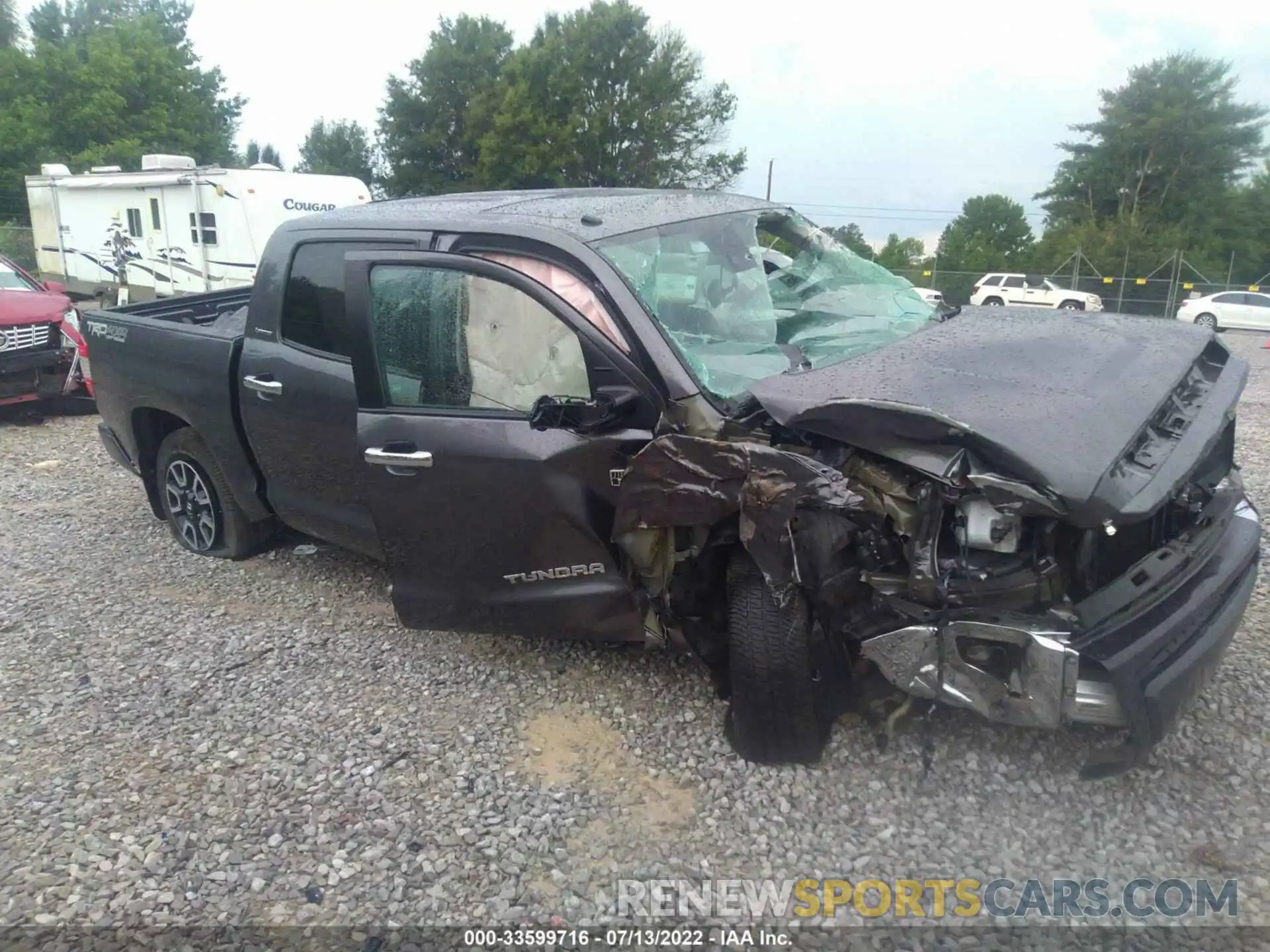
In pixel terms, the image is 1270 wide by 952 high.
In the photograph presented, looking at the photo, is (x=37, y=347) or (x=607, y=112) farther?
(x=607, y=112)

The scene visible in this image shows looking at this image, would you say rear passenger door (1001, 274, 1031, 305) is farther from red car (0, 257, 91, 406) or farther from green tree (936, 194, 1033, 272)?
red car (0, 257, 91, 406)

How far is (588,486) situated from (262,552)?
2980 mm

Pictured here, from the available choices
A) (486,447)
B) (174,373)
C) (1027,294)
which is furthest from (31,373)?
(1027,294)

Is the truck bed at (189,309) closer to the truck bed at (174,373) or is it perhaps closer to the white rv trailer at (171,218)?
the truck bed at (174,373)

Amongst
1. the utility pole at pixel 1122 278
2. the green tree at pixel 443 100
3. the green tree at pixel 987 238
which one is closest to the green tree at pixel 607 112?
the green tree at pixel 443 100

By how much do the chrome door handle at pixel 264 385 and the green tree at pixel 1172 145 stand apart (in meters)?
46.6

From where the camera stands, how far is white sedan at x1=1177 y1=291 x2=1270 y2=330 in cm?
2492

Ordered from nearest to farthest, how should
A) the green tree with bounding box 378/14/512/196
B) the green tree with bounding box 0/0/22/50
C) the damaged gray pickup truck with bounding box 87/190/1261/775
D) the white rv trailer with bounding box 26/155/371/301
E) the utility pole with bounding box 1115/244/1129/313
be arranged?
the damaged gray pickup truck with bounding box 87/190/1261/775 < the white rv trailer with bounding box 26/155/371/301 < the utility pole with bounding box 1115/244/1129/313 < the green tree with bounding box 378/14/512/196 < the green tree with bounding box 0/0/22/50

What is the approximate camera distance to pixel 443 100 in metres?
45.2

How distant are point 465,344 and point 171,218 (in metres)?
14.3

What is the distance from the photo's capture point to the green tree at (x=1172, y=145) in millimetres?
43594

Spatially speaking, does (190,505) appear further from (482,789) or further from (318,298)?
(482,789)

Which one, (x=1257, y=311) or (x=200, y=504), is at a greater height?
(x=200, y=504)

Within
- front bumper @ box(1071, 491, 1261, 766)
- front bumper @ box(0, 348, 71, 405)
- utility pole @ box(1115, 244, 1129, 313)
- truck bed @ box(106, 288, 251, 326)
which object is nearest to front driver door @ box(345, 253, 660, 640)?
front bumper @ box(1071, 491, 1261, 766)
